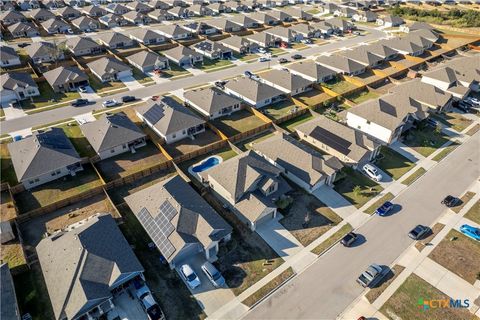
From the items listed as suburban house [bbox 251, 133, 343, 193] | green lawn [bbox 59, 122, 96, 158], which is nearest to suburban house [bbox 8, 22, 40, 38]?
green lawn [bbox 59, 122, 96, 158]

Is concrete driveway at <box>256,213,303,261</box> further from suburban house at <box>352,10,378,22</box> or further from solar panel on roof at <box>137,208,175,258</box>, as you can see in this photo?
suburban house at <box>352,10,378,22</box>

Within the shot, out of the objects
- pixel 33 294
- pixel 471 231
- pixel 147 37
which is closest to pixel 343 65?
pixel 471 231

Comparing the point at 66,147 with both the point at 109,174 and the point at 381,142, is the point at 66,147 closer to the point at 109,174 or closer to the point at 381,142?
the point at 109,174

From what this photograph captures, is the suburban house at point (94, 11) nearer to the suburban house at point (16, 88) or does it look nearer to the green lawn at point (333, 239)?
the suburban house at point (16, 88)

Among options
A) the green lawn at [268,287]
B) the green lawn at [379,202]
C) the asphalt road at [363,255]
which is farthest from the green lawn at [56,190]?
the green lawn at [379,202]

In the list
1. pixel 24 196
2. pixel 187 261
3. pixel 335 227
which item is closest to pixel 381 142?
pixel 335 227

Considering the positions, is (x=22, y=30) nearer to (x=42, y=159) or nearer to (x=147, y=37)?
(x=147, y=37)
